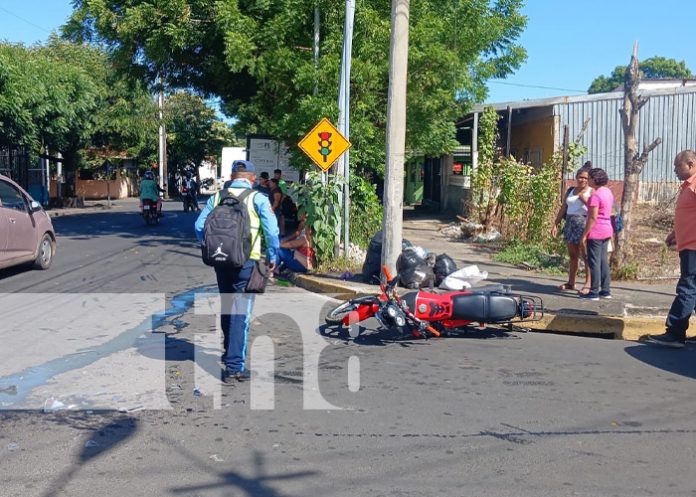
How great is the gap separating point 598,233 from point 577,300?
0.87 meters

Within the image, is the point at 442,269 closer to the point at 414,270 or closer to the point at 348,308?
the point at 414,270

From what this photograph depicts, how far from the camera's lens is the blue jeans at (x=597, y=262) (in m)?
9.26

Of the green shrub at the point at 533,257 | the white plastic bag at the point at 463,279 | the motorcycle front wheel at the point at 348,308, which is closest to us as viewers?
the motorcycle front wheel at the point at 348,308

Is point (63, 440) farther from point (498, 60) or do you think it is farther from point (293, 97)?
point (498, 60)

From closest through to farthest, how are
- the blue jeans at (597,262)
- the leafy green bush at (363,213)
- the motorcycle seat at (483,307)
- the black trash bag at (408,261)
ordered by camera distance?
the motorcycle seat at (483,307), the blue jeans at (597,262), the black trash bag at (408,261), the leafy green bush at (363,213)

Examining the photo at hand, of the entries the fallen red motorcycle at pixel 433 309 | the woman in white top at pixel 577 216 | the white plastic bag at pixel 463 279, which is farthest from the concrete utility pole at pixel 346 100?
the fallen red motorcycle at pixel 433 309

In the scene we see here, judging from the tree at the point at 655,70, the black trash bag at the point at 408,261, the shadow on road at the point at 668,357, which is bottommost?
the shadow on road at the point at 668,357

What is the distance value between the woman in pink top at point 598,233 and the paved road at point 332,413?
1298mm

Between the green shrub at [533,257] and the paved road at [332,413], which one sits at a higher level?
the green shrub at [533,257]

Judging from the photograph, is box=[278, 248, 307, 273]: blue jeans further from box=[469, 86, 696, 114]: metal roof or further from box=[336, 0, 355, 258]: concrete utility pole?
box=[469, 86, 696, 114]: metal roof

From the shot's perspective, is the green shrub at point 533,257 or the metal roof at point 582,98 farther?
the metal roof at point 582,98

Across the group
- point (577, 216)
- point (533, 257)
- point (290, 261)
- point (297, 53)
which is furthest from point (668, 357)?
point (297, 53)

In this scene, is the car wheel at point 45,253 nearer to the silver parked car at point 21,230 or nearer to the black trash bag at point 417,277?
the silver parked car at point 21,230

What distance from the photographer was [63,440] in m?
4.96
